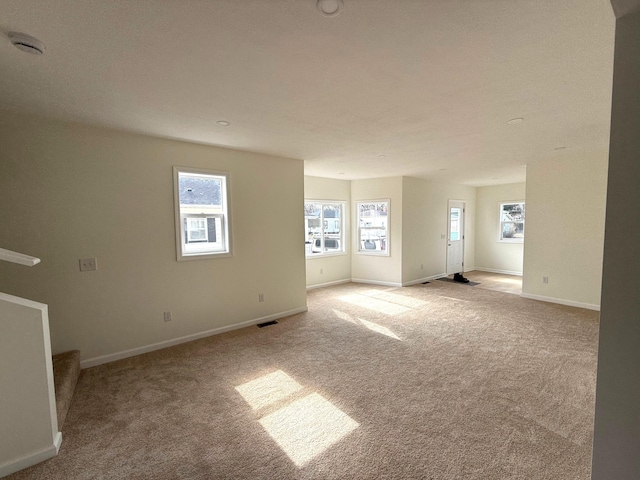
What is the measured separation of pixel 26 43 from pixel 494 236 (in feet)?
31.6

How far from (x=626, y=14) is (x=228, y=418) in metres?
3.07

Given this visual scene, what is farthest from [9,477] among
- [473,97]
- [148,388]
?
[473,97]

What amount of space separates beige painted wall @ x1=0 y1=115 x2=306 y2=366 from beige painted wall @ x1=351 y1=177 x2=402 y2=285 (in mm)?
3244

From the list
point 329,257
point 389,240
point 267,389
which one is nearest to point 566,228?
point 389,240

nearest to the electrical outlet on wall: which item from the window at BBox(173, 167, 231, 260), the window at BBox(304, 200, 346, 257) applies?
the window at BBox(173, 167, 231, 260)

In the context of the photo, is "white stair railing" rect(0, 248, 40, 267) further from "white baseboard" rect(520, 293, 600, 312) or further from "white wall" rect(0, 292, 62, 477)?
"white baseboard" rect(520, 293, 600, 312)

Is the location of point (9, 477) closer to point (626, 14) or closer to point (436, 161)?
point (626, 14)

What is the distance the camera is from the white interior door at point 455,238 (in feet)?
26.1

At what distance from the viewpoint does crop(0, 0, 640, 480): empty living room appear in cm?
145

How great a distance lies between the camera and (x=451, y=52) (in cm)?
175

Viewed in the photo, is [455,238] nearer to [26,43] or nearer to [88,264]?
[88,264]

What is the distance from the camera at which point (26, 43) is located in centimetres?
159

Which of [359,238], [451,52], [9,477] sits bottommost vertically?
[9,477]

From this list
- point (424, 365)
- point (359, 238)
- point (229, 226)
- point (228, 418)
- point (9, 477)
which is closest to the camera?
point (9, 477)
